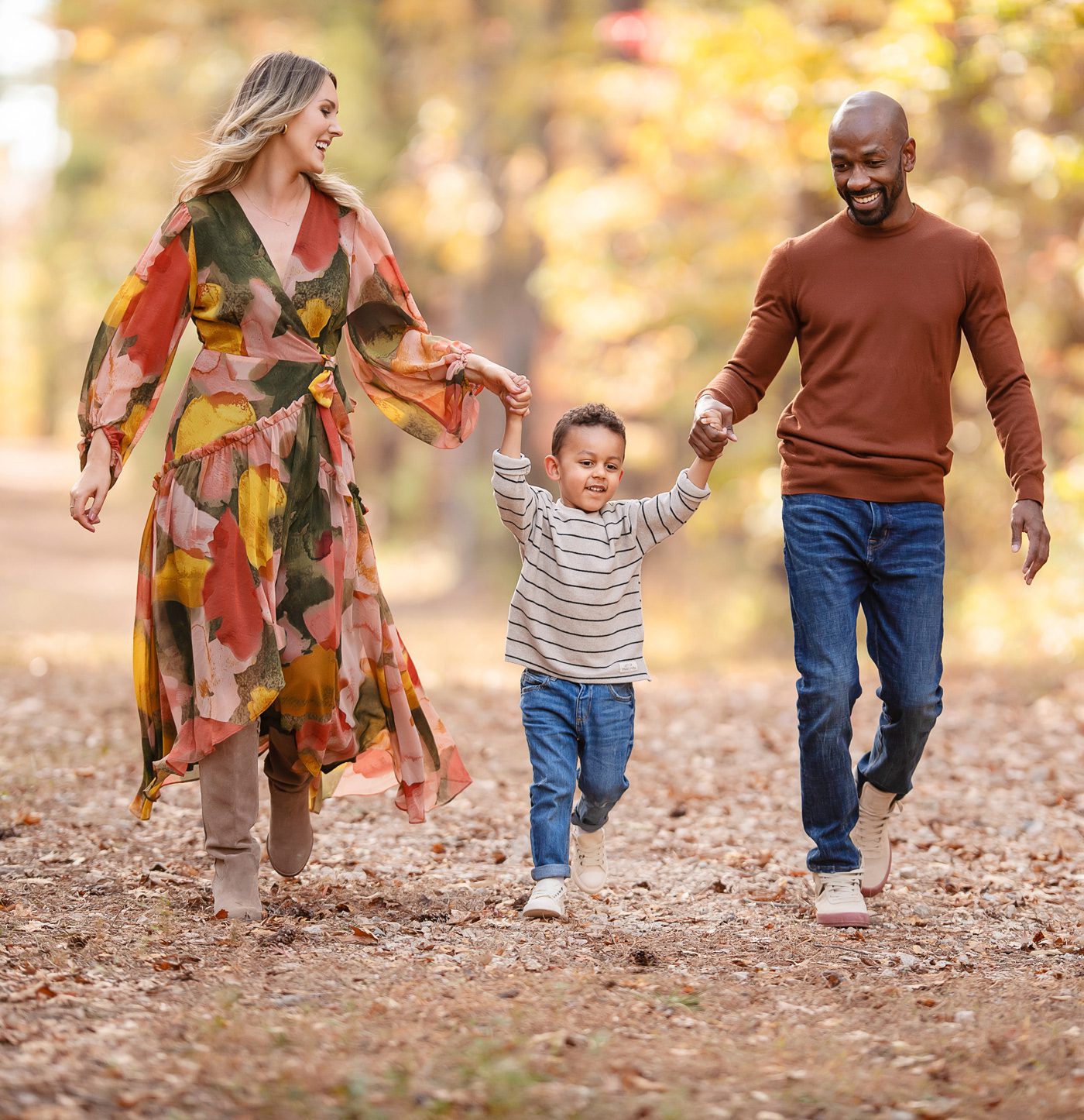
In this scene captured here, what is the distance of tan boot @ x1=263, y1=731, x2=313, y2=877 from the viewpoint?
4.60 metres

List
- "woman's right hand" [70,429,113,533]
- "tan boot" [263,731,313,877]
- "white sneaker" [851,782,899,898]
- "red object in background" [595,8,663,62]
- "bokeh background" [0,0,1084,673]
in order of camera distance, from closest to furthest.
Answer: "woman's right hand" [70,429,113,533] < "tan boot" [263,731,313,877] < "white sneaker" [851,782,899,898] < "bokeh background" [0,0,1084,673] < "red object in background" [595,8,663,62]

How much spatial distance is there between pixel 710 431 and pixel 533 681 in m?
0.88

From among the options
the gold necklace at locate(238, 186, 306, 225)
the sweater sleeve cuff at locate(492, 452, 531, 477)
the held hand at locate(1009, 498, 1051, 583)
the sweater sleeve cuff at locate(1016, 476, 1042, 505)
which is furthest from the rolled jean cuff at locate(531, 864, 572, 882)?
the gold necklace at locate(238, 186, 306, 225)

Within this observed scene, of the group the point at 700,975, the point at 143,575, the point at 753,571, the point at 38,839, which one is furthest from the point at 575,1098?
the point at 753,571

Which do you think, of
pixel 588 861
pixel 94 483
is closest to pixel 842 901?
pixel 588 861

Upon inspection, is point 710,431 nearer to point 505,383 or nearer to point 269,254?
point 505,383

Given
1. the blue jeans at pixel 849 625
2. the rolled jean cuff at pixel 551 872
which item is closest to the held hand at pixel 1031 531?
the blue jeans at pixel 849 625

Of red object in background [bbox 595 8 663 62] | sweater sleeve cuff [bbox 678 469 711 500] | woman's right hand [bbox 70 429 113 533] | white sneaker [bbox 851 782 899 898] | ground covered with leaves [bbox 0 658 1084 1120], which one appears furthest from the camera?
red object in background [bbox 595 8 663 62]

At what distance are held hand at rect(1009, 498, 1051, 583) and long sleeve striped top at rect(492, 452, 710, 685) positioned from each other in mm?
871

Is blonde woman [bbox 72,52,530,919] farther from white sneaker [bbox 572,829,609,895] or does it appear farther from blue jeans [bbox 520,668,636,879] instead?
white sneaker [bbox 572,829,609,895]

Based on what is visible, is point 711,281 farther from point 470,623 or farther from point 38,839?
point 38,839

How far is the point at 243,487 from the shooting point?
13.9ft

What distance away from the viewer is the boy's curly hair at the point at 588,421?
14.5 feet

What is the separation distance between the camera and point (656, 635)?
15.0 m
